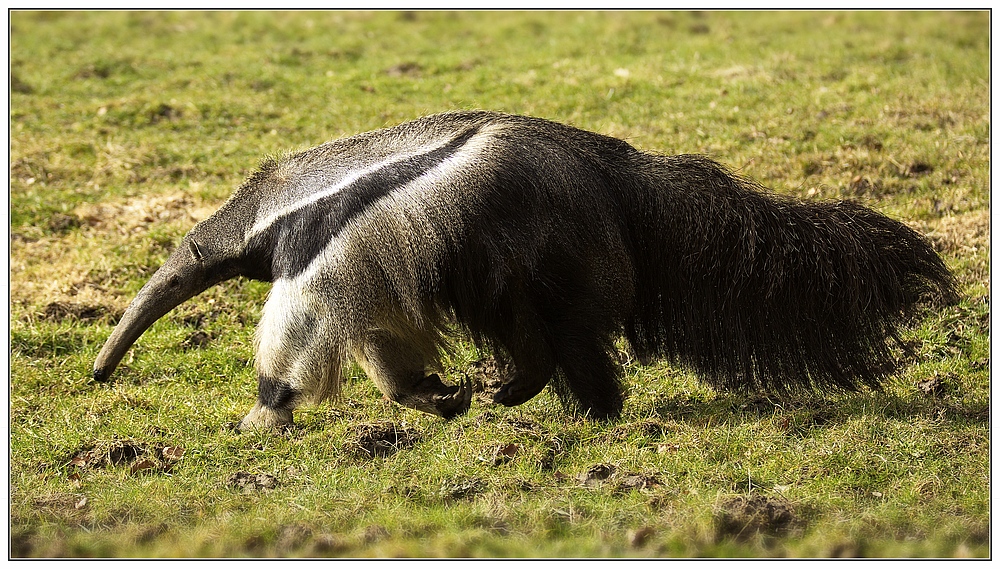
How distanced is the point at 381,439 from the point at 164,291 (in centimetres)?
125

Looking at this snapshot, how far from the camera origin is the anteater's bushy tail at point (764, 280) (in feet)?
14.8

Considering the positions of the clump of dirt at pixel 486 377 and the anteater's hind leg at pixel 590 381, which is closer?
the anteater's hind leg at pixel 590 381

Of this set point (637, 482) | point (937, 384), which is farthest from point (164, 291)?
point (937, 384)

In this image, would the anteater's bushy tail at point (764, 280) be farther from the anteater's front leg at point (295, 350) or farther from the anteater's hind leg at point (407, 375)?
the anteater's front leg at point (295, 350)

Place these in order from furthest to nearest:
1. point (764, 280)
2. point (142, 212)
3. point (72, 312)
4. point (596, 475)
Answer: point (142, 212)
point (72, 312)
point (764, 280)
point (596, 475)

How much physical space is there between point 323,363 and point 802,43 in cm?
893

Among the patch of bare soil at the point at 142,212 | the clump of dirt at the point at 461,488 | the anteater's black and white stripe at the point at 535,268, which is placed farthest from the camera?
the patch of bare soil at the point at 142,212

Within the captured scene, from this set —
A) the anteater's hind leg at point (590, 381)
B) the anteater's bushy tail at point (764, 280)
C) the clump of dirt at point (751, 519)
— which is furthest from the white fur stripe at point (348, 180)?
the clump of dirt at point (751, 519)

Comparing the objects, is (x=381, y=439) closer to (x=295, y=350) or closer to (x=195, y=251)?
(x=295, y=350)

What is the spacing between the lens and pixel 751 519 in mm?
3791

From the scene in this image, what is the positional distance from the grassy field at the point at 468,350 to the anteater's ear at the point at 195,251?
90 cm

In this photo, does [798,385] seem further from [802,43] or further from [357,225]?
[802,43]

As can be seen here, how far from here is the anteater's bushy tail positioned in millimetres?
4496

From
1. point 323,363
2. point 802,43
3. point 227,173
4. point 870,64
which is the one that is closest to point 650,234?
point 323,363
